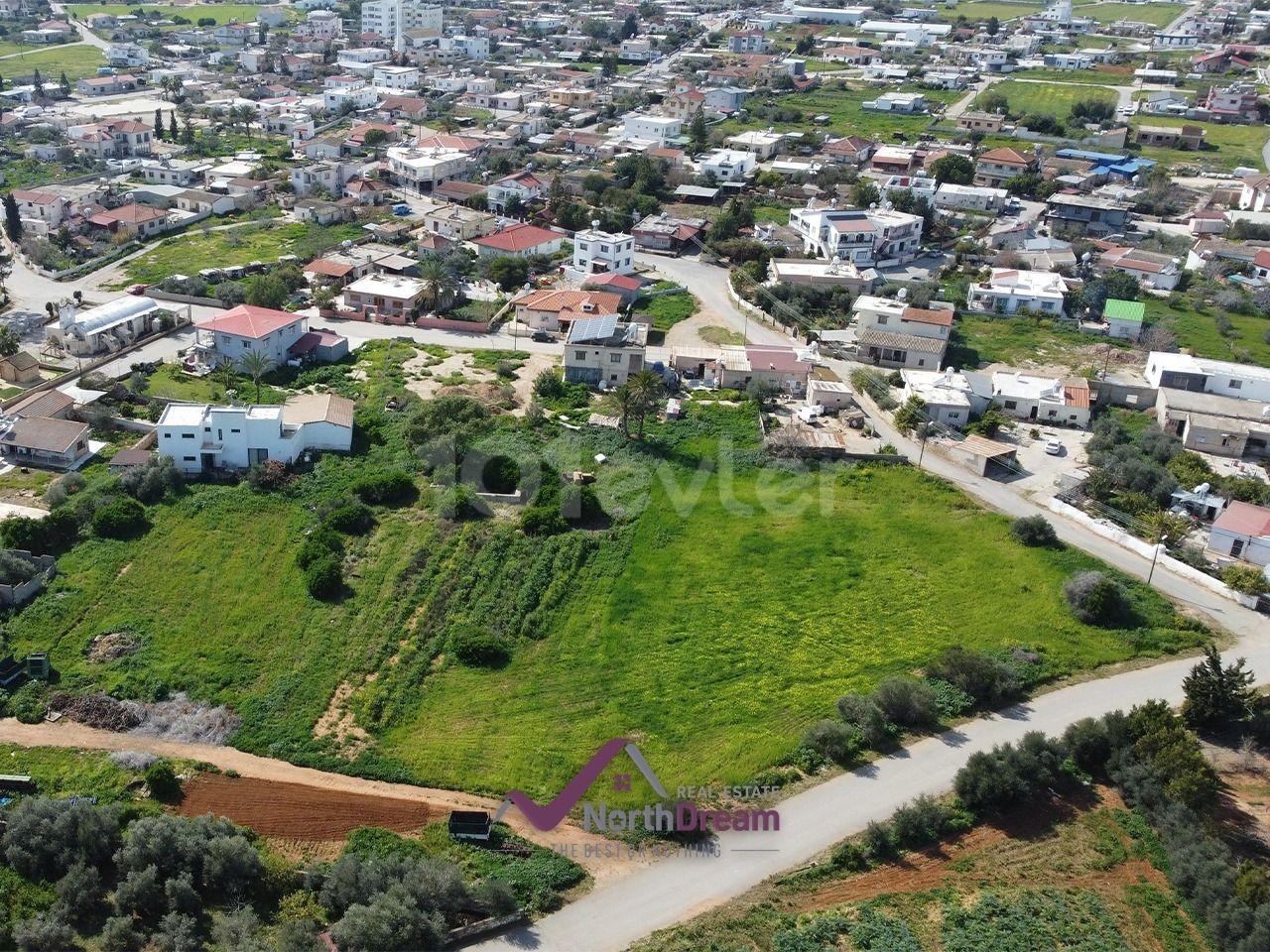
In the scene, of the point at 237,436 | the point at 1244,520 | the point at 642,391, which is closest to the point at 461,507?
the point at 237,436

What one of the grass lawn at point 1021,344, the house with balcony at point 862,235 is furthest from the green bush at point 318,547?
the house with balcony at point 862,235

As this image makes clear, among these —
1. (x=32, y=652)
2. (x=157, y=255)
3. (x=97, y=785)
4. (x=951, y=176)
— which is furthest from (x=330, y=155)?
(x=97, y=785)

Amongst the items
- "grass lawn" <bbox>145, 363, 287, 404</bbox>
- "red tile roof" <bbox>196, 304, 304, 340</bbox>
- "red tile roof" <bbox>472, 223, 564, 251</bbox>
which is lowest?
"grass lawn" <bbox>145, 363, 287, 404</bbox>

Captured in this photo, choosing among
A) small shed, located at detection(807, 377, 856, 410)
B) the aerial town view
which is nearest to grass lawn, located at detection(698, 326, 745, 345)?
the aerial town view

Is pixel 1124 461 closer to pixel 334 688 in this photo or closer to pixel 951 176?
pixel 334 688

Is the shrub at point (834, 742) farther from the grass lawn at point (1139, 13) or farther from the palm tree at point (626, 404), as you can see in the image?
the grass lawn at point (1139, 13)

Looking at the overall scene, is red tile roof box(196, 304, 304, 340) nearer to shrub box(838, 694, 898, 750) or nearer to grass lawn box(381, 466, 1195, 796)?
grass lawn box(381, 466, 1195, 796)
